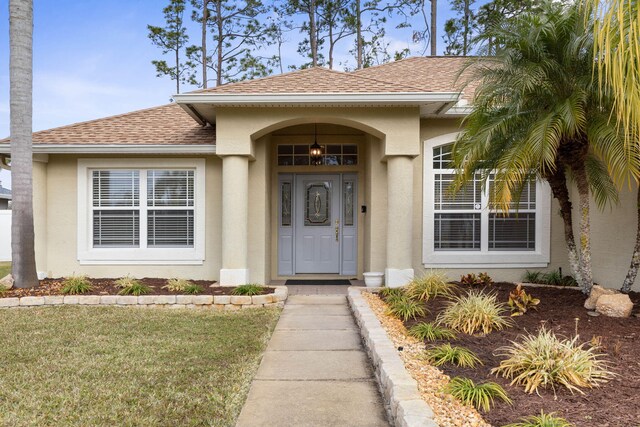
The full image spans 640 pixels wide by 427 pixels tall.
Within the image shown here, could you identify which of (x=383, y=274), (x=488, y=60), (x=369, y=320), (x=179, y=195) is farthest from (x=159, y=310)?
(x=488, y=60)

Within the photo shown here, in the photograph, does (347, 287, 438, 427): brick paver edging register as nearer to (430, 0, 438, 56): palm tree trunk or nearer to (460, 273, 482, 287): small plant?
(460, 273, 482, 287): small plant

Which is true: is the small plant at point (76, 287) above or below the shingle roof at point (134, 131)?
below

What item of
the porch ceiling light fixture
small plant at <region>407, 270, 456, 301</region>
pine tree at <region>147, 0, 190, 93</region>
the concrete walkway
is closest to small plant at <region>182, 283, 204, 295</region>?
the concrete walkway

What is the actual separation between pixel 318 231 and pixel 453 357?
619cm

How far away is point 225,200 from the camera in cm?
814

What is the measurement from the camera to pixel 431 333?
4887 mm

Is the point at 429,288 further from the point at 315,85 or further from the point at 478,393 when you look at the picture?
the point at 315,85

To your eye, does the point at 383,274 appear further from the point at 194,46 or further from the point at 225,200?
the point at 194,46

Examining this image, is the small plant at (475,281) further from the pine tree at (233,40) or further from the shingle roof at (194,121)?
the pine tree at (233,40)

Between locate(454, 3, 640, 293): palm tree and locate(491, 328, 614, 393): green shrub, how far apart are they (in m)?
2.47

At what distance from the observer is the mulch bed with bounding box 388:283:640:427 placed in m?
3.01

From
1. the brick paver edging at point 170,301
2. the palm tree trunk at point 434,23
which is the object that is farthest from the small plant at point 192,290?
the palm tree trunk at point 434,23

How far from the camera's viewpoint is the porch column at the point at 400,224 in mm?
8047

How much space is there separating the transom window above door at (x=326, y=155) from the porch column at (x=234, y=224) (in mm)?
2047
